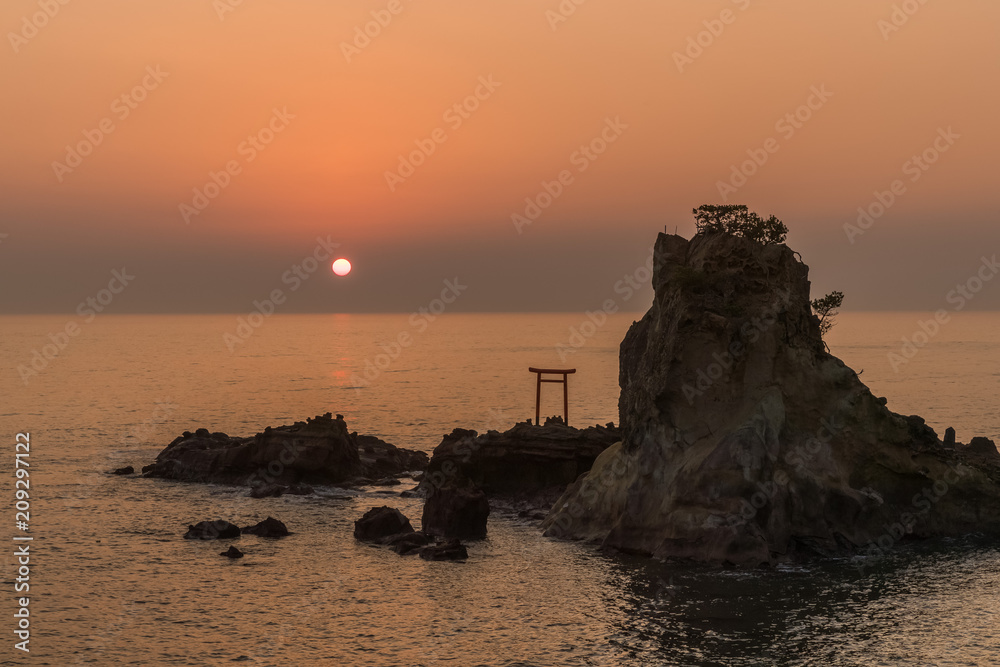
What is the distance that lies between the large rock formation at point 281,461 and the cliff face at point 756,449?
79.0 ft

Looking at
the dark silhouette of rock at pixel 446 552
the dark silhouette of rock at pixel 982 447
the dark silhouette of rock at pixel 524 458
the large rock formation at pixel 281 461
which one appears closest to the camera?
the dark silhouette of rock at pixel 446 552

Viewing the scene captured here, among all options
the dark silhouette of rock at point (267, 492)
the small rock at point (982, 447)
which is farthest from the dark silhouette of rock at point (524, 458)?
the small rock at point (982, 447)

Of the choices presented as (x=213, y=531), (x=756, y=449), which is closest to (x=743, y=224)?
(x=756, y=449)

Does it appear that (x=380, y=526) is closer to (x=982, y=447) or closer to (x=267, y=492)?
(x=267, y=492)

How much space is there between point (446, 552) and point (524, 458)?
1768 centimetres

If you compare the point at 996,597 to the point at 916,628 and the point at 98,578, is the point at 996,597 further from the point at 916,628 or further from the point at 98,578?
the point at 98,578

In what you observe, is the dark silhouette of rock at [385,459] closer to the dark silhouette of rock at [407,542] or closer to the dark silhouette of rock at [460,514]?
the dark silhouette of rock at [460,514]

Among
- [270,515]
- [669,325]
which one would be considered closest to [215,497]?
[270,515]

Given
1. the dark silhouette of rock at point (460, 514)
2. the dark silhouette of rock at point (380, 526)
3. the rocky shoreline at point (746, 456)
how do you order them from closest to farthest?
the rocky shoreline at point (746, 456) < the dark silhouette of rock at point (380, 526) < the dark silhouette of rock at point (460, 514)

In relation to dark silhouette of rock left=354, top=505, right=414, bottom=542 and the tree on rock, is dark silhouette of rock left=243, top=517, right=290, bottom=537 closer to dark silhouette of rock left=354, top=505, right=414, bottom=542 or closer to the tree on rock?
dark silhouette of rock left=354, top=505, right=414, bottom=542

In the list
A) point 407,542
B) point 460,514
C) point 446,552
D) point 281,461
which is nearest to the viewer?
point 446,552

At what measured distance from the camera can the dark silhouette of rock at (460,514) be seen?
55.8 m

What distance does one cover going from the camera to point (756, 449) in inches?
1959

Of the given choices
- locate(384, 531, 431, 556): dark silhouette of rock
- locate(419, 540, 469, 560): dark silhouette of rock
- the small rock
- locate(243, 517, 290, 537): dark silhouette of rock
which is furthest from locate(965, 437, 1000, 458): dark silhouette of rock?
locate(243, 517, 290, 537): dark silhouette of rock
